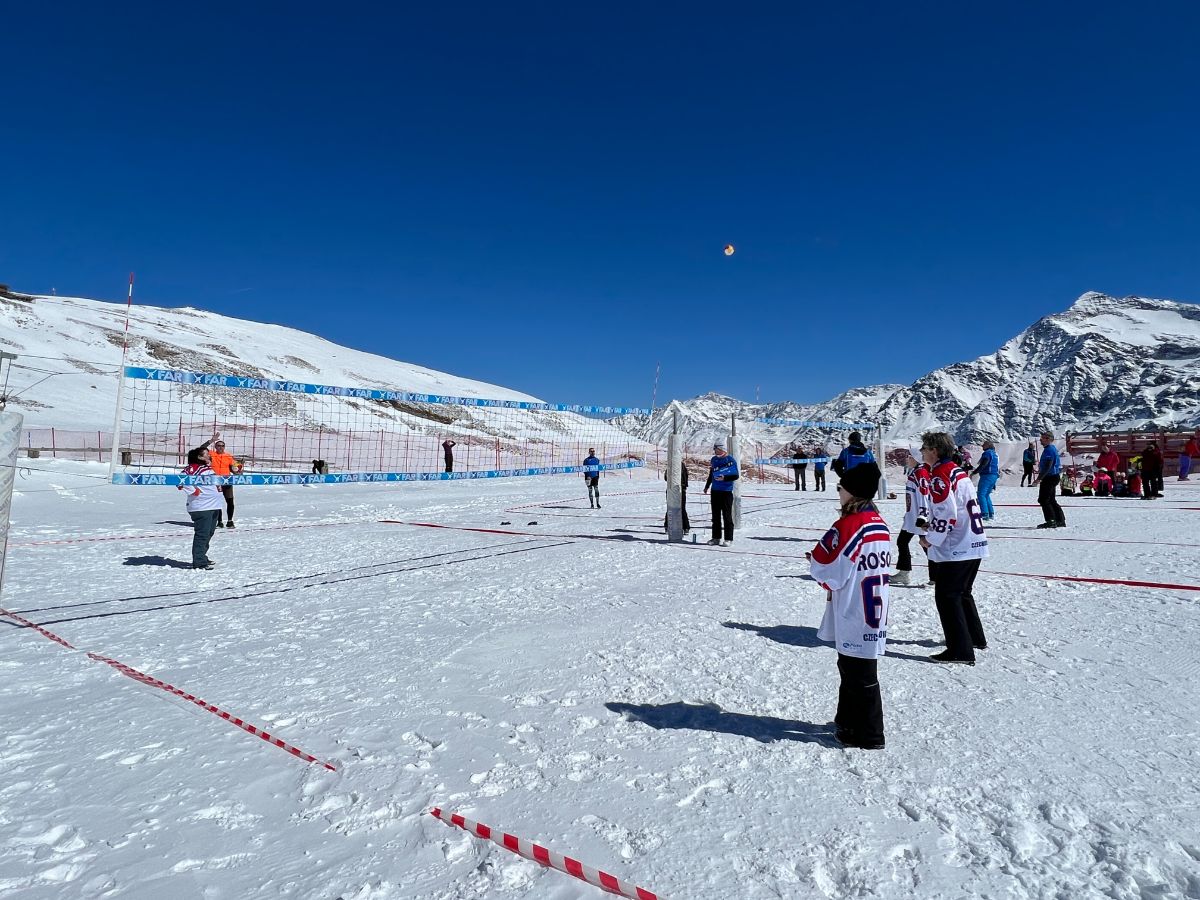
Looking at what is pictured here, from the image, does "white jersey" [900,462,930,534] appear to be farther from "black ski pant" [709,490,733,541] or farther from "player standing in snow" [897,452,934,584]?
"black ski pant" [709,490,733,541]

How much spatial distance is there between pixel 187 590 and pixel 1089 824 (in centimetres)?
771

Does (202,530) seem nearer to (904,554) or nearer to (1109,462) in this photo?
(904,554)

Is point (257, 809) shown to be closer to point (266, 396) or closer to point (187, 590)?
point (187, 590)

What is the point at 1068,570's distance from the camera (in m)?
7.32

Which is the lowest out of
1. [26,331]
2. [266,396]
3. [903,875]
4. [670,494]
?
[903,875]

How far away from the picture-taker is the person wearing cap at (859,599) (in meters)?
3.17

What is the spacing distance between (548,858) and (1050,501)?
466 inches

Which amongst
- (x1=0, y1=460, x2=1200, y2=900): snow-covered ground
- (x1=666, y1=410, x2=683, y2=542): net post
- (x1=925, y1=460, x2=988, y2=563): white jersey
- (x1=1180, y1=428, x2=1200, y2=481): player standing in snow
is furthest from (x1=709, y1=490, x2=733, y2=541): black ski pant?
(x1=1180, y1=428, x2=1200, y2=481): player standing in snow

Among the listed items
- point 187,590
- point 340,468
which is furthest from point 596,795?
point 340,468

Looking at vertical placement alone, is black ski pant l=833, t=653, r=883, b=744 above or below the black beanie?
below

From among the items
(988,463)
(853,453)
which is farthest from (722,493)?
(988,463)

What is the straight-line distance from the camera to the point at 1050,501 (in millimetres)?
11070

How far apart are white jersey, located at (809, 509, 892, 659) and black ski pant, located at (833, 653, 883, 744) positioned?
0.06m

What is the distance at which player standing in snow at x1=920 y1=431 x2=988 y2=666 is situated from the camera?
171 inches
